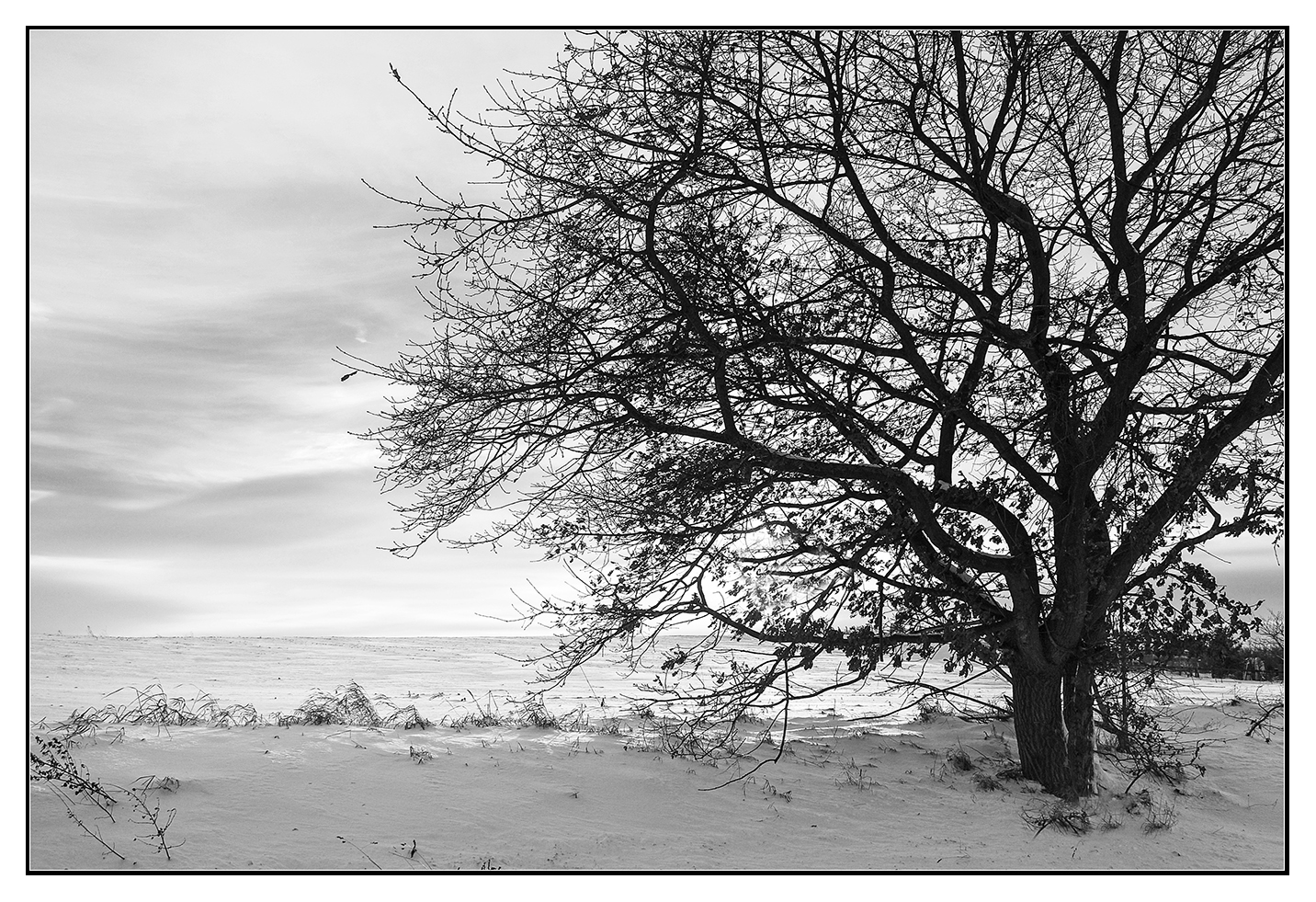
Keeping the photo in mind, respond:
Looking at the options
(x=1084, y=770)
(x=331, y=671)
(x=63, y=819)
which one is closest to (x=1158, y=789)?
(x=1084, y=770)

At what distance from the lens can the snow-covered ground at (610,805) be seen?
6633 mm

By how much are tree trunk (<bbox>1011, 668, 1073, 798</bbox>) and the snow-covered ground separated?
29 cm

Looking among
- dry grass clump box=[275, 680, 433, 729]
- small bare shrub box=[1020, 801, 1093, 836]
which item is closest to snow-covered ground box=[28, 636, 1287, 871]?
small bare shrub box=[1020, 801, 1093, 836]

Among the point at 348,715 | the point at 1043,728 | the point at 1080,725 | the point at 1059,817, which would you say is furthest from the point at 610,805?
the point at 1080,725

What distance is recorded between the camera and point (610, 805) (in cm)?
792

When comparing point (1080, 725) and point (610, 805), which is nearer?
point (610, 805)

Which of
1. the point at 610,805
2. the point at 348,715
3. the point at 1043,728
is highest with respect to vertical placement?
the point at 1043,728

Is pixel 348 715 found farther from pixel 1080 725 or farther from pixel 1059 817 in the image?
pixel 1080 725

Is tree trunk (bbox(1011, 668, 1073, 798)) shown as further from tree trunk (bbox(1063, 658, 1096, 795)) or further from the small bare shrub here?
the small bare shrub

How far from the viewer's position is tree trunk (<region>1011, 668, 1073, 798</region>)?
9055mm

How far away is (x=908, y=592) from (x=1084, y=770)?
8.82ft

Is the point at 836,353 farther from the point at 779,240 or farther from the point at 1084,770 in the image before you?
the point at 1084,770

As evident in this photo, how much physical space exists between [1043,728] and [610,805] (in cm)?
451

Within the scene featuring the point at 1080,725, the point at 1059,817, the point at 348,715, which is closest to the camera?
the point at 1059,817
